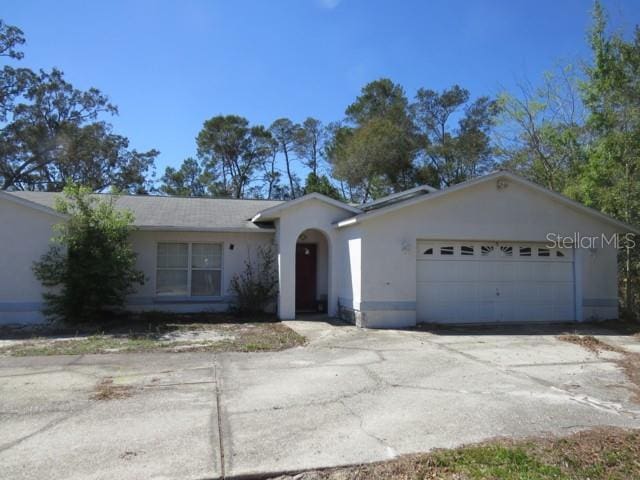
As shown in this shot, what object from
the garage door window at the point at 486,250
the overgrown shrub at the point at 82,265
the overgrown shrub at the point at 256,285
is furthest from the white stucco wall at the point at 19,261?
the garage door window at the point at 486,250

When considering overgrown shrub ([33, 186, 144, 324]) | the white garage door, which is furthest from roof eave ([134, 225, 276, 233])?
the white garage door

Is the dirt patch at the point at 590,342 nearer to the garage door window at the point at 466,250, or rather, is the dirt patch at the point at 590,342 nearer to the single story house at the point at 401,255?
the single story house at the point at 401,255

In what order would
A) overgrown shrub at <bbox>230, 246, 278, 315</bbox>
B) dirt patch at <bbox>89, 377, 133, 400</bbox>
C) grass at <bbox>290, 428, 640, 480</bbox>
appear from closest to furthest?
grass at <bbox>290, 428, 640, 480</bbox>, dirt patch at <bbox>89, 377, 133, 400</bbox>, overgrown shrub at <bbox>230, 246, 278, 315</bbox>

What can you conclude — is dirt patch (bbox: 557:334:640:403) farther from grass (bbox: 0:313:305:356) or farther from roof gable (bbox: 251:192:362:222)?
roof gable (bbox: 251:192:362:222)

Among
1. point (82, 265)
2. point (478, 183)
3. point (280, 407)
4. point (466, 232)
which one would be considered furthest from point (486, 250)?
point (82, 265)

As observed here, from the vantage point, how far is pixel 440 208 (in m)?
12.6

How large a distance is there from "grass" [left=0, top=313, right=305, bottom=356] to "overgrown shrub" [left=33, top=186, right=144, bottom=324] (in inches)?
23.5

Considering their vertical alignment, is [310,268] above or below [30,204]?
below

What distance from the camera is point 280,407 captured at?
225 inches

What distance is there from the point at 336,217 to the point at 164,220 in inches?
207

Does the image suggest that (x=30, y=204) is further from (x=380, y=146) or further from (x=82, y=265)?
(x=380, y=146)

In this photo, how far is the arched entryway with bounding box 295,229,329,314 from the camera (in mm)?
15453

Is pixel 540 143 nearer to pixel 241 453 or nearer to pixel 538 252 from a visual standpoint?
pixel 538 252

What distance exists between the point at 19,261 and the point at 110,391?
7674 millimetres
